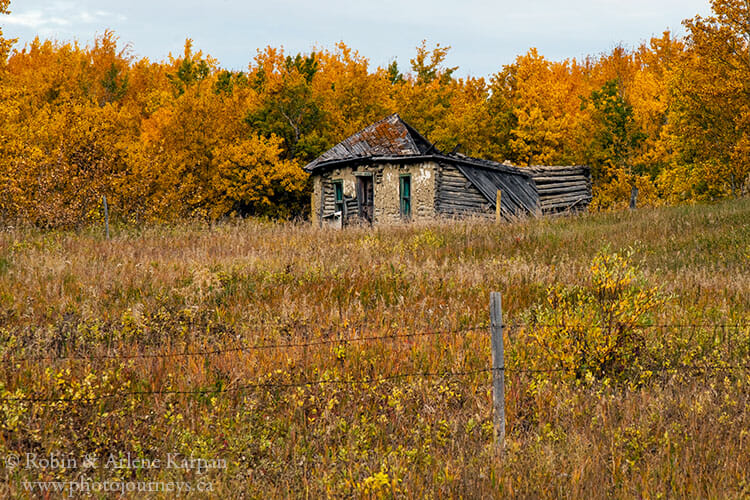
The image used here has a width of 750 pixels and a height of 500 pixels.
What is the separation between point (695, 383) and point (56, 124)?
22.2m

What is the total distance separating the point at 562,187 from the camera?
29750 millimetres

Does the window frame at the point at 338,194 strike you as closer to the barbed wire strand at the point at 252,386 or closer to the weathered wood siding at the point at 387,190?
the weathered wood siding at the point at 387,190

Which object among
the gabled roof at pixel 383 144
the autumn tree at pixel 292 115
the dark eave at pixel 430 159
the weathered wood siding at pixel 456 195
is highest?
the autumn tree at pixel 292 115

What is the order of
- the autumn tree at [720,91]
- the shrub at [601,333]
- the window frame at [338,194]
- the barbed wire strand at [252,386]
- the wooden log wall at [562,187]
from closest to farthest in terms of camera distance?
the barbed wire strand at [252,386] < the shrub at [601,333] < the autumn tree at [720,91] < the window frame at [338,194] < the wooden log wall at [562,187]

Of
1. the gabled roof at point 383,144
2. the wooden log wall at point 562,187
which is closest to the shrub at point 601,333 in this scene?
the gabled roof at point 383,144

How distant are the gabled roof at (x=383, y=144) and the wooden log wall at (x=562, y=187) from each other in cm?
589

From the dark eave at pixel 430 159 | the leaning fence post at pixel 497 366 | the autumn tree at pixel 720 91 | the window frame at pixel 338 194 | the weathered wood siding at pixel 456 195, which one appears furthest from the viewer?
the window frame at pixel 338 194

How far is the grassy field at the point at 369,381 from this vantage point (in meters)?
3.41

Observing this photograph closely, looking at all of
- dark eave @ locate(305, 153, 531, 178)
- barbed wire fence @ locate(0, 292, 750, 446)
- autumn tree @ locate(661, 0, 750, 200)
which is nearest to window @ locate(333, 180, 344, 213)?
dark eave @ locate(305, 153, 531, 178)

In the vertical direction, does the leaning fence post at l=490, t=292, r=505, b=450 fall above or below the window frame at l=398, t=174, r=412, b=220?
below

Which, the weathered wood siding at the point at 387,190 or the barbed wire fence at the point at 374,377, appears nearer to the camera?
→ the barbed wire fence at the point at 374,377

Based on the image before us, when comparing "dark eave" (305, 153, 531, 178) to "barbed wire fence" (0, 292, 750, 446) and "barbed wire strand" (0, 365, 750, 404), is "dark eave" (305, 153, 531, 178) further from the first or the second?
"barbed wire strand" (0, 365, 750, 404)

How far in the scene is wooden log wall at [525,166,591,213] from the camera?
28312 millimetres

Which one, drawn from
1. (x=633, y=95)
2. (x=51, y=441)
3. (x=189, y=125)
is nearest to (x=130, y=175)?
(x=189, y=125)
